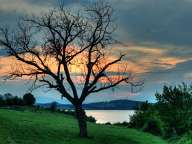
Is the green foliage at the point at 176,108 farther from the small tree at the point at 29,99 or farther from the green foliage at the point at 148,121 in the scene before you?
the small tree at the point at 29,99

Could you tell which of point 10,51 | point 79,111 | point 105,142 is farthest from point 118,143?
point 10,51

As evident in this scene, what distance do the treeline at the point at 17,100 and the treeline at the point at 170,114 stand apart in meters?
→ 21.2

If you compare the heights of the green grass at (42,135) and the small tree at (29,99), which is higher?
the small tree at (29,99)

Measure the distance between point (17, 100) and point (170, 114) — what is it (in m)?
28.8

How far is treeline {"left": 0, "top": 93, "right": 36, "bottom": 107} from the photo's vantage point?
3531 inches

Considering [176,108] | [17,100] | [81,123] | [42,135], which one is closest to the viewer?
[42,135]

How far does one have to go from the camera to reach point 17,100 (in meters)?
91.0

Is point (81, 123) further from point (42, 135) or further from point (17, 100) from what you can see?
point (17, 100)

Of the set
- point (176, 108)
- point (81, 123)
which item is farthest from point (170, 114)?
point (81, 123)

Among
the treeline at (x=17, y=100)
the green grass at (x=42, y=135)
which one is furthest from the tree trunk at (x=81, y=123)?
the treeline at (x=17, y=100)

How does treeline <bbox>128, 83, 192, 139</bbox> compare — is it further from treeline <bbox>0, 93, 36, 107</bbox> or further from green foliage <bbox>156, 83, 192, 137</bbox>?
treeline <bbox>0, 93, 36, 107</bbox>

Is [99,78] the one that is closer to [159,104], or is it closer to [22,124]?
[22,124]

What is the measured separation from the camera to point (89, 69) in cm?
5250

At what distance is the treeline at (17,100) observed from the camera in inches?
3531
